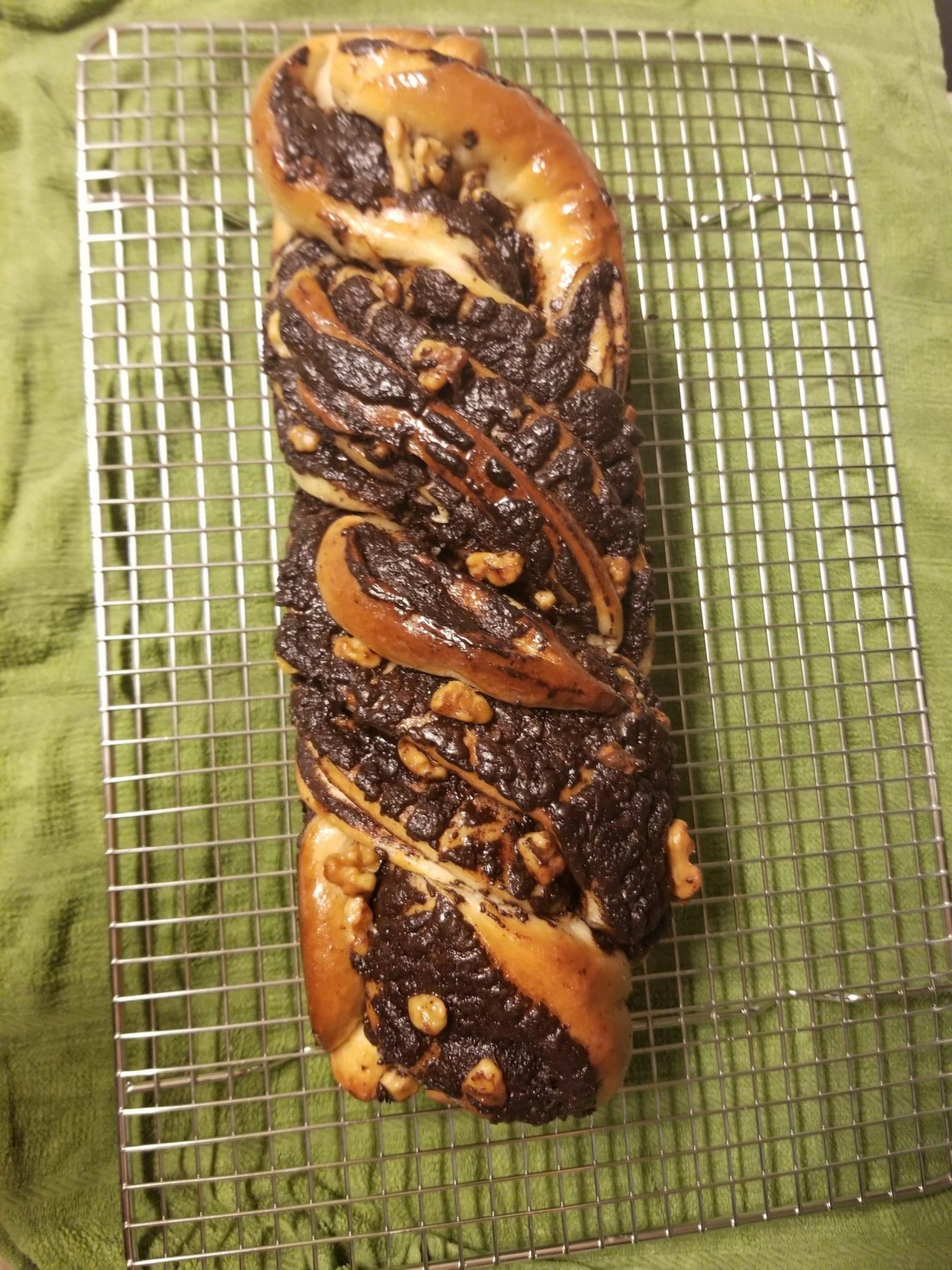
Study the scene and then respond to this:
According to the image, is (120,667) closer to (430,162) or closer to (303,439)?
(303,439)

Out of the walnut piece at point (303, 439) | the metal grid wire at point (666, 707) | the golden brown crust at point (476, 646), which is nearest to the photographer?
the golden brown crust at point (476, 646)

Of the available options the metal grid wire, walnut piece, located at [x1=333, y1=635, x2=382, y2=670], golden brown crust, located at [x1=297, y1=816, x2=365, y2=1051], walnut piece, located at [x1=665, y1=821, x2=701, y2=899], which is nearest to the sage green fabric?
the metal grid wire

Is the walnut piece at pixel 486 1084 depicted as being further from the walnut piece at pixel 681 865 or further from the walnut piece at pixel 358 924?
the walnut piece at pixel 681 865

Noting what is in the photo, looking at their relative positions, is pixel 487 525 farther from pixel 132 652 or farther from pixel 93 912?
pixel 93 912

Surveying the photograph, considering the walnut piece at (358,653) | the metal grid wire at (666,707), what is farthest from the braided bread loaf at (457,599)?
the metal grid wire at (666,707)

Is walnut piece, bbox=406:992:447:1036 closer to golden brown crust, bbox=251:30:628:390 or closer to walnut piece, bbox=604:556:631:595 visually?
walnut piece, bbox=604:556:631:595

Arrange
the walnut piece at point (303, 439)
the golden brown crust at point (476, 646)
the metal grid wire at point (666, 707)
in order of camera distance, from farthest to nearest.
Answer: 1. the metal grid wire at point (666, 707)
2. the walnut piece at point (303, 439)
3. the golden brown crust at point (476, 646)
